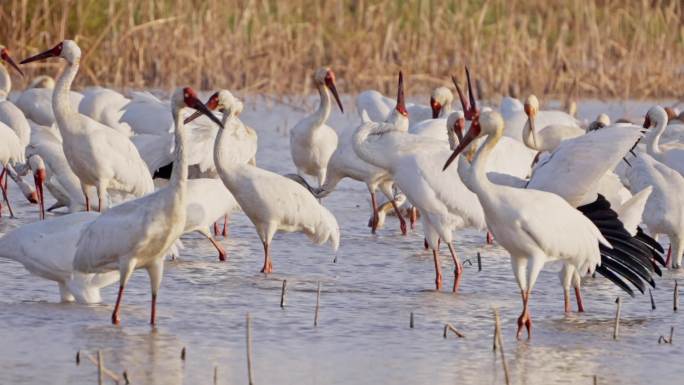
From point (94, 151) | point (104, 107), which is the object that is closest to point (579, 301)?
point (94, 151)

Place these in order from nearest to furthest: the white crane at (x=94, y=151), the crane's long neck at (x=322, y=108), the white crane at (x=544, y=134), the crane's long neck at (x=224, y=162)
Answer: the crane's long neck at (x=224, y=162)
the white crane at (x=94, y=151)
the white crane at (x=544, y=134)
the crane's long neck at (x=322, y=108)

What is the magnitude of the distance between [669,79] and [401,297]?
364 inches

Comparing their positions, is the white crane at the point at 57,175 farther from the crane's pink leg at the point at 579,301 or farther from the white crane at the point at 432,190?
the crane's pink leg at the point at 579,301

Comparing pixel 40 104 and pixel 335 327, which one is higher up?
pixel 335 327

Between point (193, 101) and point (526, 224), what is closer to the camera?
point (526, 224)

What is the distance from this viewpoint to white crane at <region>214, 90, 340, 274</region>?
8.02m

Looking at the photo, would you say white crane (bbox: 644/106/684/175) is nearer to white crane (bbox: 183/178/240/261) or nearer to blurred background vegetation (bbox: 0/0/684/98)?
white crane (bbox: 183/178/240/261)

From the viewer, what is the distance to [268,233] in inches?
324

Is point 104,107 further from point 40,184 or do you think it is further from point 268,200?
point 268,200

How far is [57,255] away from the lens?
21.4 ft

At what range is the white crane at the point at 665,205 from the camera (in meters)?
8.08

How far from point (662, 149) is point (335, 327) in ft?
13.4

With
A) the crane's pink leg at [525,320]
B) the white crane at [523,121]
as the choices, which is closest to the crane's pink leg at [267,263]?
the crane's pink leg at [525,320]

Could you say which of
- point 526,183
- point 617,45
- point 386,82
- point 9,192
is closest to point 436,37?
point 386,82
